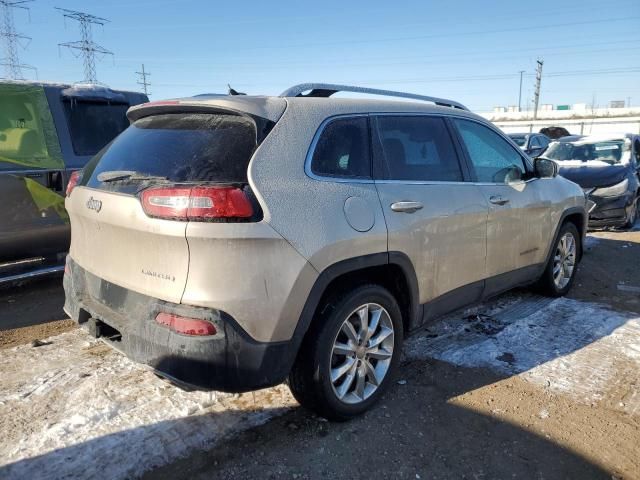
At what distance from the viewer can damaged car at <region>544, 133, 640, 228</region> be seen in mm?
8570

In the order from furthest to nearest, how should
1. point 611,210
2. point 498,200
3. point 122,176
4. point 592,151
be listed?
point 592,151
point 611,210
point 498,200
point 122,176

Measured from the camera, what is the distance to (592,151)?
988 cm

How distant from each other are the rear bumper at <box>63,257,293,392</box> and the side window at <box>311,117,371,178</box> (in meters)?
0.95

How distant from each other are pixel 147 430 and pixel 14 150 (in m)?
3.29

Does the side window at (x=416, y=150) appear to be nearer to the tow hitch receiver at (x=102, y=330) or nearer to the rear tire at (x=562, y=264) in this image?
the tow hitch receiver at (x=102, y=330)

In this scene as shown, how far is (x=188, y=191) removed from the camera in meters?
2.25

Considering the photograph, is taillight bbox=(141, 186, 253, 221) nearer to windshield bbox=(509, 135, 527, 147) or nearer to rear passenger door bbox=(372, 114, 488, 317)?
rear passenger door bbox=(372, 114, 488, 317)

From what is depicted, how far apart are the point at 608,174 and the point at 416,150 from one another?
705 cm

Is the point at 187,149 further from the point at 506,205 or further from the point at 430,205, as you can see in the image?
the point at 506,205

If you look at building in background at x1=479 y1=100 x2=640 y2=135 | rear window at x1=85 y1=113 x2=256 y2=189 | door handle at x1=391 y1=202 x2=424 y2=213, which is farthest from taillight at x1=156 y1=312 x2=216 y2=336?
building in background at x1=479 y1=100 x2=640 y2=135

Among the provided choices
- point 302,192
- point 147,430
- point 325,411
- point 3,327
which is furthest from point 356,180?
point 3,327

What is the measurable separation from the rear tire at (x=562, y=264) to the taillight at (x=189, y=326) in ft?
12.1

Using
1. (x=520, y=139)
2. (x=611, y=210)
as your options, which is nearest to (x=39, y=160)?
(x=611, y=210)

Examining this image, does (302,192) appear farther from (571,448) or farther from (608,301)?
(608,301)
